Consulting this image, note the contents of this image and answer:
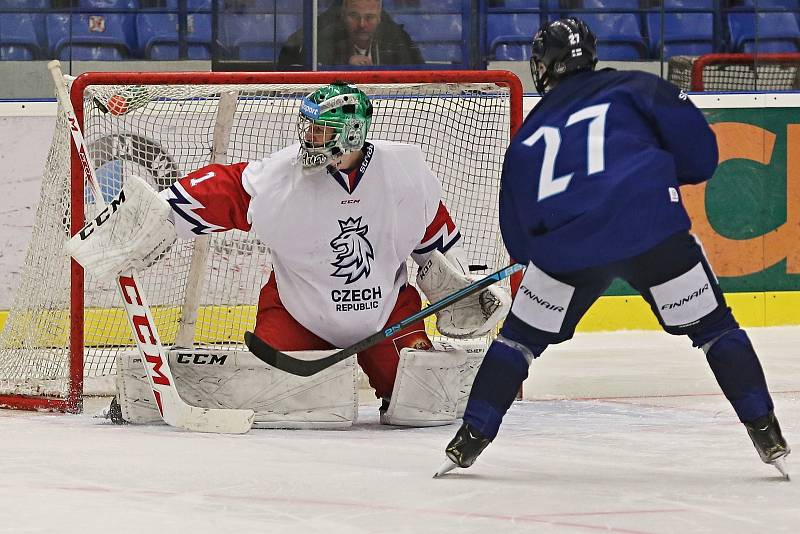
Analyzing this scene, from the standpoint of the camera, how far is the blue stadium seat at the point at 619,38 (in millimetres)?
5836

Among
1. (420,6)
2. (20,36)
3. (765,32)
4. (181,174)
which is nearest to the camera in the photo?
(181,174)

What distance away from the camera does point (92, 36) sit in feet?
17.9

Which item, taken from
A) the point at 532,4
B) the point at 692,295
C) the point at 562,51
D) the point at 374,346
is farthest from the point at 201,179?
the point at 532,4

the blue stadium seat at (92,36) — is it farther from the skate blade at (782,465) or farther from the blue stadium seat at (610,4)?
the skate blade at (782,465)

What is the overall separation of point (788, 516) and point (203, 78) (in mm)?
2108

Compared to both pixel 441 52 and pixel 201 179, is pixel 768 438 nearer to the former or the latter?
pixel 201 179

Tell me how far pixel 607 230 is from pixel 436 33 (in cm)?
307

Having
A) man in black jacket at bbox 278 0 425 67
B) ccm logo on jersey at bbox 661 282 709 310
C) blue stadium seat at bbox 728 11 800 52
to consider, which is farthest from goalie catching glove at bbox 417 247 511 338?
blue stadium seat at bbox 728 11 800 52

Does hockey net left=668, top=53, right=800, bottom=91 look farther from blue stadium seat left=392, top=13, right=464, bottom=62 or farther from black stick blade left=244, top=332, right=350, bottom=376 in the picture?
black stick blade left=244, top=332, right=350, bottom=376

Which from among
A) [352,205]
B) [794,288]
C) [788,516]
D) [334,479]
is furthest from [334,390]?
[794,288]

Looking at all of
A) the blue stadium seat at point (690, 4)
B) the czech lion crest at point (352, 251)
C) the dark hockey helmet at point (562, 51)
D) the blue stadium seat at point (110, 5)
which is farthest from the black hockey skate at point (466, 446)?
the blue stadium seat at point (690, 4)

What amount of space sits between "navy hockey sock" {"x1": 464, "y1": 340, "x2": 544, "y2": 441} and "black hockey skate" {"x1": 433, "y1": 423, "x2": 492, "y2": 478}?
0.04 feet

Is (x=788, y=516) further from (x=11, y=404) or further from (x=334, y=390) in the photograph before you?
(x=11, y=404)

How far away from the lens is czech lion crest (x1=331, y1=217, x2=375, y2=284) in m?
3.64
